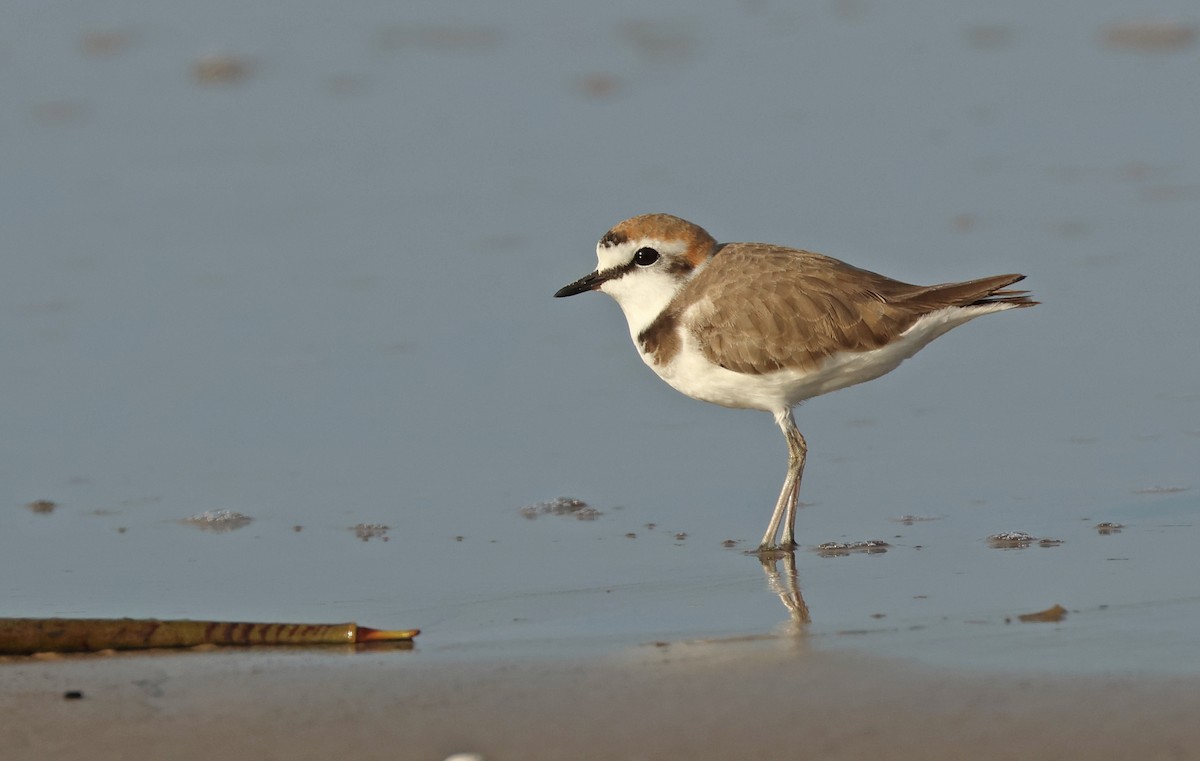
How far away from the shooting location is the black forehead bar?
7316 millimetres

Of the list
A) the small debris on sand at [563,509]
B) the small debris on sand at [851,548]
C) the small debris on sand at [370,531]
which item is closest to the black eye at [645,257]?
the small debris on sand at [563,509]

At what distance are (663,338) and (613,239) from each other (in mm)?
491

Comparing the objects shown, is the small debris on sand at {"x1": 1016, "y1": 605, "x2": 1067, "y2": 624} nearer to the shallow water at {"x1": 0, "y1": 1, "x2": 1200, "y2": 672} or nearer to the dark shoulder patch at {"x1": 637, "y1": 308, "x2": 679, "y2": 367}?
the shallow water at {"x1": 0, "y1": 1, "x2": 1200, "y2": 672}

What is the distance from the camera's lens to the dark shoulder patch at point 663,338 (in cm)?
713

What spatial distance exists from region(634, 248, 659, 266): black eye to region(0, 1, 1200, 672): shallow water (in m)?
0.96

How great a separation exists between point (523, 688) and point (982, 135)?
8.44m

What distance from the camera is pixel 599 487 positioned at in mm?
7457

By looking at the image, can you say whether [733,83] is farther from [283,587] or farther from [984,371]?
[283,587]

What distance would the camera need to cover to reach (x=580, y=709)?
4.68 meters

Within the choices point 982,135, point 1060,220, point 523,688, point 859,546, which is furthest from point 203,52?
point 523,688

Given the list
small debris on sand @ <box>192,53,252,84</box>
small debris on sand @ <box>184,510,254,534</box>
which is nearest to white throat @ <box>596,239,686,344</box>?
small debris on sand @ <box>184,510,254,534</box>

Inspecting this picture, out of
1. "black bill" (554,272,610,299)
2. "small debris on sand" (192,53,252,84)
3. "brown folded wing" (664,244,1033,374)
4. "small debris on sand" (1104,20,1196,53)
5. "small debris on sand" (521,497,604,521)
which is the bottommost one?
"small debris on sand" (521,497,604,521)

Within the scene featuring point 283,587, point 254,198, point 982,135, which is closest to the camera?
point 283,587

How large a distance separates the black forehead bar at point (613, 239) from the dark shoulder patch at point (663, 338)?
0.35 metres
